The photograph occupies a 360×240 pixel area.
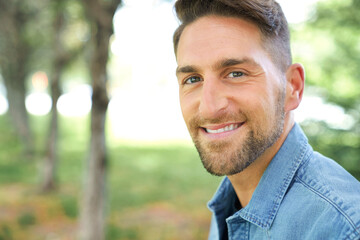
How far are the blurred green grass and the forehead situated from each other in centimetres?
532

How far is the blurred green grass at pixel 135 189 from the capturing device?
267 inches

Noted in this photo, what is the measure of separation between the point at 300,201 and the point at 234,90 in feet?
1.79

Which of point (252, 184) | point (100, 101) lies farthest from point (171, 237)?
point (252, 184)

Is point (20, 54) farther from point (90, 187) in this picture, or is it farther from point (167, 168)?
point (90, 187)

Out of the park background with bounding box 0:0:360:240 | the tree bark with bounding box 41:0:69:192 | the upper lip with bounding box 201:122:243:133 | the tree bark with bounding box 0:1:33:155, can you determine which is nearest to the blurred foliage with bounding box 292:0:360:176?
the park background with bounding box 0:0:360:240

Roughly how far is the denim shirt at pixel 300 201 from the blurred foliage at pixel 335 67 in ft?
7.01

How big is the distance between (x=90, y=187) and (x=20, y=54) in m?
7.81

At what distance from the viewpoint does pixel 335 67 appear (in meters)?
5.63

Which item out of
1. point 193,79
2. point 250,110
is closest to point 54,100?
point 193,79

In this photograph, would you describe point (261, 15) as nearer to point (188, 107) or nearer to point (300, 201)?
point (188, 107)

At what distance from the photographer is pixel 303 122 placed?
4070 millimetres

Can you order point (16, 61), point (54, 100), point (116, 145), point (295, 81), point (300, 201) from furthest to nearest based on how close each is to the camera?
point (116, 145) < point (16, 61) < point (54, 100) < point (295, 81) < point (300, 201)

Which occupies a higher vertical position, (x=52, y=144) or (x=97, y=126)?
(x=52, y=144)

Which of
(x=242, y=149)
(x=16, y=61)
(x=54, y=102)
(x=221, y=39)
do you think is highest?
(x=16, y=61)
